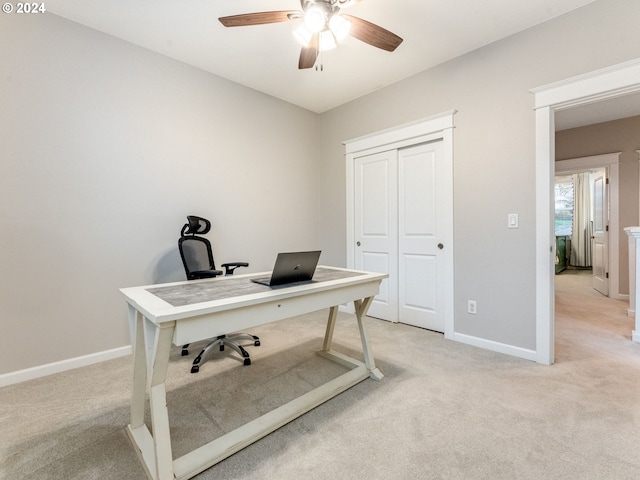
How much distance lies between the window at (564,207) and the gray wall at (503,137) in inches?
273

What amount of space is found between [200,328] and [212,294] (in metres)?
0.27

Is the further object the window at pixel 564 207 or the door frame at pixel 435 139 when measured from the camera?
the window at pixel 564 207

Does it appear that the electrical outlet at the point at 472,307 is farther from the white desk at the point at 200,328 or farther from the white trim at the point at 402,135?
the white trim at the point at 402,135

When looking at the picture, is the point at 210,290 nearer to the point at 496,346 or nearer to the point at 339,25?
the point at 339,25

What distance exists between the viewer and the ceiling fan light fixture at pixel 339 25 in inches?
68.5

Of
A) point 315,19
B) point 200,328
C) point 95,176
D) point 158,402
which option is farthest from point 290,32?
point 158,402

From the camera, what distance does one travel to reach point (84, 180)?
2318mm

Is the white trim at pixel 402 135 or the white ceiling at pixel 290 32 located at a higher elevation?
the white ceiling at pixel 290 32

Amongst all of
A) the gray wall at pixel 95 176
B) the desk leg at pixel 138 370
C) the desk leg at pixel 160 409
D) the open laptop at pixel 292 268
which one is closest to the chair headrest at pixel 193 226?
the gray wall at pixel 95 176

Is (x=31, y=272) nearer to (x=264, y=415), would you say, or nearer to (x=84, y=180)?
(x=84, y=180)

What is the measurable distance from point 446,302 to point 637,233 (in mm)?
1780

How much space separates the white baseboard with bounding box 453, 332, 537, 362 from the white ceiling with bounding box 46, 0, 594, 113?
259cm

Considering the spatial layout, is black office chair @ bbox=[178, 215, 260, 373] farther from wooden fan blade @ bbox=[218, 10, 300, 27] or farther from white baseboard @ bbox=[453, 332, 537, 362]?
white baseboard @ bbox=[453, 332, 537, 362]

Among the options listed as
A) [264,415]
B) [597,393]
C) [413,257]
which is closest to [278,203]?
[413,257]
